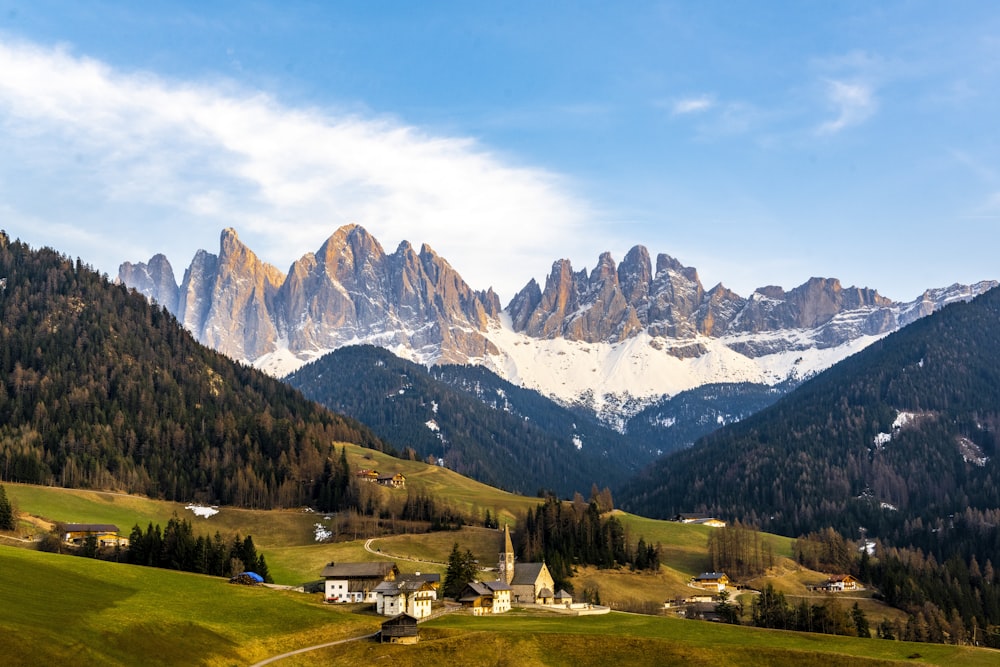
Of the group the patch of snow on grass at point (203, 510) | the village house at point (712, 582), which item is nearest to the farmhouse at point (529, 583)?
the village house at point (712, 582)

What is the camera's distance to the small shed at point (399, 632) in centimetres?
9538

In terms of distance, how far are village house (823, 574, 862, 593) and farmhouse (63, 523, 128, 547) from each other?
118223 mm

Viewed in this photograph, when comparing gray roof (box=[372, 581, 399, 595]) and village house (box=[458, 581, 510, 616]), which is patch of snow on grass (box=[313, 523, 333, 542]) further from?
gray roof (box=[372, 581, 399, 595])

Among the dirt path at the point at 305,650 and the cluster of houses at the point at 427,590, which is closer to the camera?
the dirt path at the point at 305,650

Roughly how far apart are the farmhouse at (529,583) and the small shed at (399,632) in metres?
38.3

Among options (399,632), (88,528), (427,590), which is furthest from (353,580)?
(88,528)

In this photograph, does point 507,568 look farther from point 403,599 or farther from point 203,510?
point 203,510

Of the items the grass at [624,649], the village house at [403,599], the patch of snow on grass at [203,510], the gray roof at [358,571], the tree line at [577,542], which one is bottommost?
the grass at [624,649]

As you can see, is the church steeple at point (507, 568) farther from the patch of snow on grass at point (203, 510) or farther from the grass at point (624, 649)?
the patch of snow on grass at point (203, 510)

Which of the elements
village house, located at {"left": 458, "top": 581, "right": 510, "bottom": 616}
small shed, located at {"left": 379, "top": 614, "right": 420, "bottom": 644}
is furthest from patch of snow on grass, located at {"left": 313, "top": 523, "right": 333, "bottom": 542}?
small shed, located at {"left": 379, "top": 614, "right": 420, "bottom": 644}

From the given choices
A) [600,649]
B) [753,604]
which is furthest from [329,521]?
[600,649]

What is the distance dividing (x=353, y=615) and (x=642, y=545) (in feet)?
264

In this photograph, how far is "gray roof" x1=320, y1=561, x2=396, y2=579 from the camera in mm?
127562

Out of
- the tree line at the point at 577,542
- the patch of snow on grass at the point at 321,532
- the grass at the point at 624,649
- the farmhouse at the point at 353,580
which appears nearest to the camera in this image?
the grass at the point at 624,649
